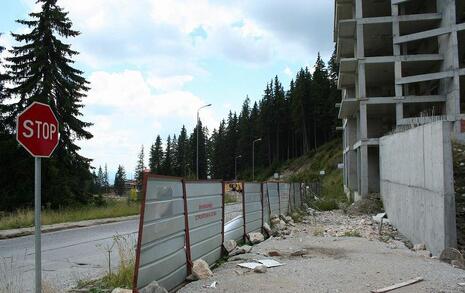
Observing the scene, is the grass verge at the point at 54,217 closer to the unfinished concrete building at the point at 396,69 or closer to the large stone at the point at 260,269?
the large stone at the point at 260,269

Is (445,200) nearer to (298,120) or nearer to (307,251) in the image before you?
(307,251)

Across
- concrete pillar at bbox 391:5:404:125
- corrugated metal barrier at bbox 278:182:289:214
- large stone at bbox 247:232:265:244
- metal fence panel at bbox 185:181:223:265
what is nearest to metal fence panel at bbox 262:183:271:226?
large stone at bbox 247:232:265:244

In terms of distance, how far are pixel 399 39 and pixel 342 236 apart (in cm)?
2633

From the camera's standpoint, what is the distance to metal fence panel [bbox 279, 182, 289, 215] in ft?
72.3

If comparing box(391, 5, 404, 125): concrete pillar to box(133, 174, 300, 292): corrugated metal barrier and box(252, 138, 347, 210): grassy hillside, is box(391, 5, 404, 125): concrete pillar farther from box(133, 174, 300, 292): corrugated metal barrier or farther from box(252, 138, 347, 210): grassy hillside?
box(133, 174, 300, 292): corrugated metal barrier

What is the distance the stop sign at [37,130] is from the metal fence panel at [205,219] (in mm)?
3086

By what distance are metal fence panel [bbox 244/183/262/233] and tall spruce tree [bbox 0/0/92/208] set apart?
896 inches

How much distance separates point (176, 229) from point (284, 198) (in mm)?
15650

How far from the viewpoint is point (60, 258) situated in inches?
495

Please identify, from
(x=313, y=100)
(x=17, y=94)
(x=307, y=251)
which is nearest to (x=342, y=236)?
(x=307, y=251)

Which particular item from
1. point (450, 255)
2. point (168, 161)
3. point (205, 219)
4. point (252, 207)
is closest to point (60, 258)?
point (205, 219)

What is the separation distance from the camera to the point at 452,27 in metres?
35.5

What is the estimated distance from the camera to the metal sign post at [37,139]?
19.4 ft

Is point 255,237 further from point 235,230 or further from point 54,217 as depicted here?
point 54,217
